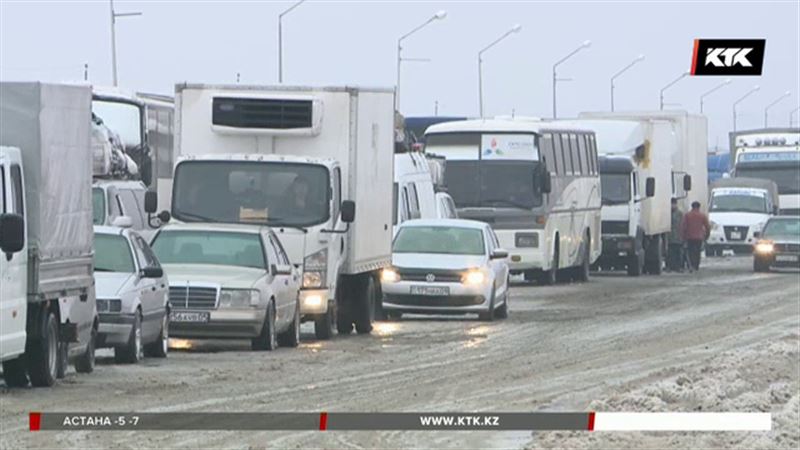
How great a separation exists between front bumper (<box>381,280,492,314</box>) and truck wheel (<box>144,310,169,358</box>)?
9320 mm

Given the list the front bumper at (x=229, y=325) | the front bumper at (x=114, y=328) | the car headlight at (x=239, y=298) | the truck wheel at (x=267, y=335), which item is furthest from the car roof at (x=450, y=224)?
the front bumper at (x=114, y=328)

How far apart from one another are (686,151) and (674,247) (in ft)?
11.0

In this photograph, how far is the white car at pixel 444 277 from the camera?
3422 centimetres

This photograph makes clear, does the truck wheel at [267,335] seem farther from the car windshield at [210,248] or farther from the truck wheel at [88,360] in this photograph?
the truck wheel at [88,360]

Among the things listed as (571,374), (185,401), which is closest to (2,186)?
(185,401)

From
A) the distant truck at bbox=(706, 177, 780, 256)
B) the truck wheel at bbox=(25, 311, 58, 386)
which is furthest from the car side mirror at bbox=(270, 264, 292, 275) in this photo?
the distant truck at bbox=(706, 177, 780, 256)

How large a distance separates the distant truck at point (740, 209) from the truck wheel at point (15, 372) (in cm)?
5045

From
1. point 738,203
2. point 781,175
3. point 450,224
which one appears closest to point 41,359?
point 450,224

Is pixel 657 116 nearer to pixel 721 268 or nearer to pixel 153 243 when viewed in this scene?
pixel 721 268

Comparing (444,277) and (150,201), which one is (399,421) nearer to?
(150,201)

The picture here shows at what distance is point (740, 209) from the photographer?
70.2 meters

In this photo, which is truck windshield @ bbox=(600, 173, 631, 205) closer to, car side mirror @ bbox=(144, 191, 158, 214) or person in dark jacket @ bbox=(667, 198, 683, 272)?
person in dark jacket @ bbox=(667, 198, 683, 272)

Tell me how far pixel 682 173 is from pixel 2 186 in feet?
146

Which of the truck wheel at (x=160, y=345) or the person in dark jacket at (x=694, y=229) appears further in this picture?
the person in dark jacket at (x=694, y=229)
